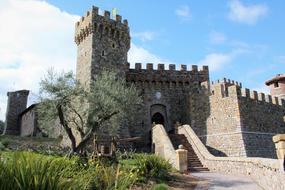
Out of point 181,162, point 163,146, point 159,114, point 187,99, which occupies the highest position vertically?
point 187,99

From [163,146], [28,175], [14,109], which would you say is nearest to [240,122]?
[163,146]

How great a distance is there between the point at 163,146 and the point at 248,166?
278 inches

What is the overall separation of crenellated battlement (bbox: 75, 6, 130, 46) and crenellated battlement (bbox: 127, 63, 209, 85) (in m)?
3.06

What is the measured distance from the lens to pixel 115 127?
65.4 ft

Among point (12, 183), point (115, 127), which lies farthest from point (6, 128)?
point (12, 183)

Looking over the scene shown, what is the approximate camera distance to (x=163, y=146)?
60.9 ft


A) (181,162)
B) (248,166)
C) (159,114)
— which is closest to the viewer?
(248,166)

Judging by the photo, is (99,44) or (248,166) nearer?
(248,166)

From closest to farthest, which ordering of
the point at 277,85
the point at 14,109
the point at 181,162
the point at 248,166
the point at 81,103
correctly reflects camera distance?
the point at 248,166 → the point at 181,162 → the point at 81,103 → the point at 277,85 → the point at 14,109

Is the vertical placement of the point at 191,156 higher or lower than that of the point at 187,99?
lower

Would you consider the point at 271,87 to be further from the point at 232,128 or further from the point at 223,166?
the point at 223,166

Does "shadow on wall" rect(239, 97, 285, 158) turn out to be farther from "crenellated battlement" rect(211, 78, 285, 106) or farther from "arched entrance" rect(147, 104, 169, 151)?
"arched entrance" rect(147, 104, 169, 151)

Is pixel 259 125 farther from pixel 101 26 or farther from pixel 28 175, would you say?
pixel 28 175

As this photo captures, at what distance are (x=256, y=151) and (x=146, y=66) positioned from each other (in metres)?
12.3
